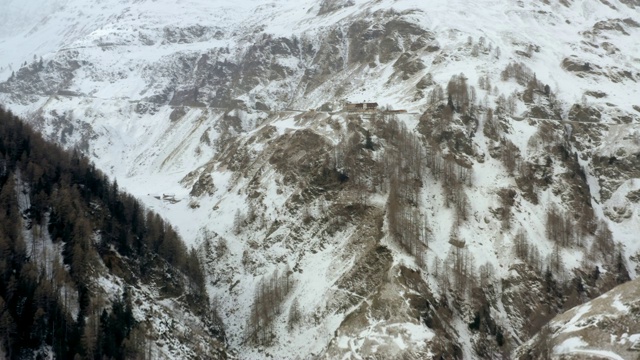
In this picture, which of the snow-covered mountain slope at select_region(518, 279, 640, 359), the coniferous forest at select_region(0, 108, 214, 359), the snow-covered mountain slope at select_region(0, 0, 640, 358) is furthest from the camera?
the snow-covered mountain slope at select_region(0, 0, 640, 358)

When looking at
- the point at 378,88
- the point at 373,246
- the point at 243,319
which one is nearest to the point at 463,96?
the point at 378,88

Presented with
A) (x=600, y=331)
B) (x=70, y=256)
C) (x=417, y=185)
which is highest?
(x=70, y=256)

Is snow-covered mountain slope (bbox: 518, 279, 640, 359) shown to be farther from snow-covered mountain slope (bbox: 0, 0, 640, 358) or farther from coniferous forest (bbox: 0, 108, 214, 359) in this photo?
coniferous forest (bbox: 0, 108, 214, 359)

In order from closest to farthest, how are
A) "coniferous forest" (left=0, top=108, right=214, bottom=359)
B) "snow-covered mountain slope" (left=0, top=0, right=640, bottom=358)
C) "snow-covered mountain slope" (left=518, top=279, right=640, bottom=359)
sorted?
1. "snow-covered mountain slope" (left=518, top=279, right=640, bottom=359)
2. "coniferous forest" (left=0, top=108, right=214, bottom=359)
3. "snow-covered mountain slope" (left=0, top=0, right=640, bottom=358)

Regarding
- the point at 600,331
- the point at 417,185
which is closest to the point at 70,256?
the point at 417,185

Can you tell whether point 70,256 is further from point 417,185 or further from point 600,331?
point 600,331

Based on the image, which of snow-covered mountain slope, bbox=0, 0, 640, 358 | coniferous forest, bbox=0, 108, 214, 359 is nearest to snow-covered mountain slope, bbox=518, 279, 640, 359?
snow-covered mountain slope, bbox=0, 0, 640, 358
